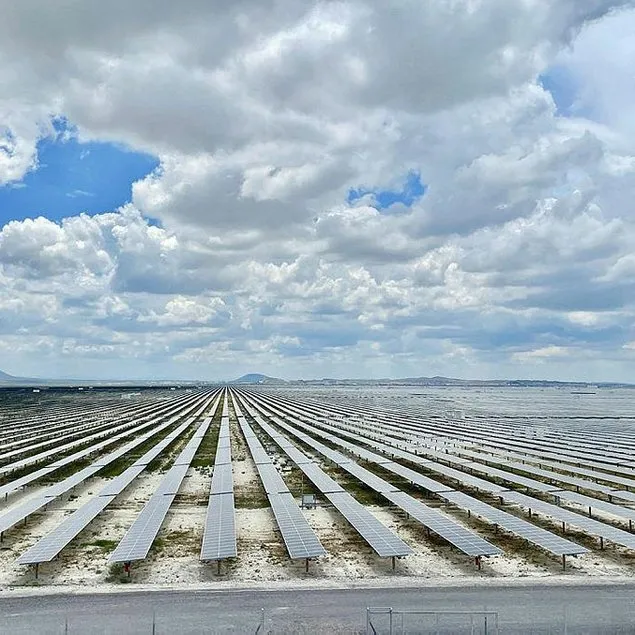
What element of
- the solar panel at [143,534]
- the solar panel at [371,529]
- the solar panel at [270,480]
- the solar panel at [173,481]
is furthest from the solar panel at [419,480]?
the solar panel at [143,534]

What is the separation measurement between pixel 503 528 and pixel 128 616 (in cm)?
1541

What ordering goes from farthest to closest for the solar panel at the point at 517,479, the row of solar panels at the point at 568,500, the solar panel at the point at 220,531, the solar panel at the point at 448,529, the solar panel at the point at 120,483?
the solar panel at the point at 517,479, the solar panel at the point at 120,483, the row of solar panels at the point at 568,500, the solar panel at the point at 448,529, the solar panel at the point at 220,531

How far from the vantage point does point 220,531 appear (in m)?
23.4

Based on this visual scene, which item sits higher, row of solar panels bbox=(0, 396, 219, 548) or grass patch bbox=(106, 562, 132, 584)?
row of solar panels bbox=(0, 396, 219, 548)

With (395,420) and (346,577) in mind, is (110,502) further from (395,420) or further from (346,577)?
(395,420)

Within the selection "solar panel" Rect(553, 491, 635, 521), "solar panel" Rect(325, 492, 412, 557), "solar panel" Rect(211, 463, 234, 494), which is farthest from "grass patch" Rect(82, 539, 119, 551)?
"solar panel" Rect(553, 491, 635, 521)

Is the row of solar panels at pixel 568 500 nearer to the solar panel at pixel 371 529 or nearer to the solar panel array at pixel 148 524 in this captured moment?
the solar panel at pixel 371 529

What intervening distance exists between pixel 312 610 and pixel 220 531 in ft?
22.3

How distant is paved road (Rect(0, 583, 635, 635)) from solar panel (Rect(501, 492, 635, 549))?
10.8ft

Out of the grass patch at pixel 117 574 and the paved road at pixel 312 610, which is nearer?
the paved road at pixel 312 610

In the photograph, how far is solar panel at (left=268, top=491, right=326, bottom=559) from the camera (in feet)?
69.0

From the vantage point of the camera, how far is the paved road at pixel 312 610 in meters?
16.4

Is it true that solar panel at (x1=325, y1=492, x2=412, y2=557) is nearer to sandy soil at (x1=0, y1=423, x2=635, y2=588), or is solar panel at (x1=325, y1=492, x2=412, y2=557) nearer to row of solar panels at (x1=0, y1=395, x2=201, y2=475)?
sandy soil at (x1=0, y1=423, x2=635, y2=588)

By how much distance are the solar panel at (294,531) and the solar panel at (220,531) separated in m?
1.99
